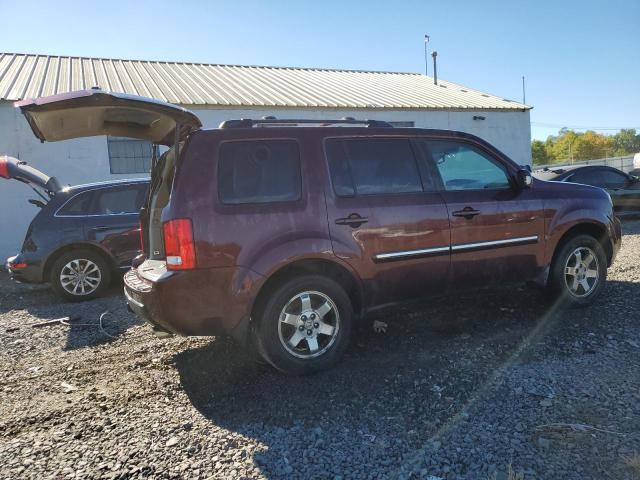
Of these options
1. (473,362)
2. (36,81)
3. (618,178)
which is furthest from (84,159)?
(618,178)

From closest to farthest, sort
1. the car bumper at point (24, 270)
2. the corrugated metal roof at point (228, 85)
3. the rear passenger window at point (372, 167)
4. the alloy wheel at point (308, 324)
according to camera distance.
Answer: the alloy wheel at point (308, 324)
the rear passenger window at point (372, 167)
the car bumper at point (24, 270)
the corrugated metal roof at point (228, 85)

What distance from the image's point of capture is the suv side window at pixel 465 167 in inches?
166

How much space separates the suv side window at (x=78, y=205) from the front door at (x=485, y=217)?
512 cm

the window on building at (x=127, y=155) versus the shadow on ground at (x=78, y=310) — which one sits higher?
the window on building at (x=127, y=155)

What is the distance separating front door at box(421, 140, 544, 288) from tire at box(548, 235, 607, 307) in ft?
0.93

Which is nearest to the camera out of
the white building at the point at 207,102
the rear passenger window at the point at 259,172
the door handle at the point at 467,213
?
the rear passenger window at the point at 259,172

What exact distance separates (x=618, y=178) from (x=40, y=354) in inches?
486

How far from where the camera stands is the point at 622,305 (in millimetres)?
4875

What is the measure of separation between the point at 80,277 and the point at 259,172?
458 cm

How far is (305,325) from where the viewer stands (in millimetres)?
3551

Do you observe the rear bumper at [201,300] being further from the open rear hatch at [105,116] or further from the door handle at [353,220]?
the open rear hatch at [105,116]

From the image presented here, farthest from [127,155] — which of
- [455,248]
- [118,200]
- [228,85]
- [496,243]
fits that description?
[496,243]

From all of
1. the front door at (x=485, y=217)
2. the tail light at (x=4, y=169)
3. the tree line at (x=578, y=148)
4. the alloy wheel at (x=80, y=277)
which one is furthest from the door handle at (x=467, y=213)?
the tree line at (x=578, y=148)

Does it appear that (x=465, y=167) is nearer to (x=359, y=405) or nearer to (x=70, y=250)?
(x=359, y=405)
